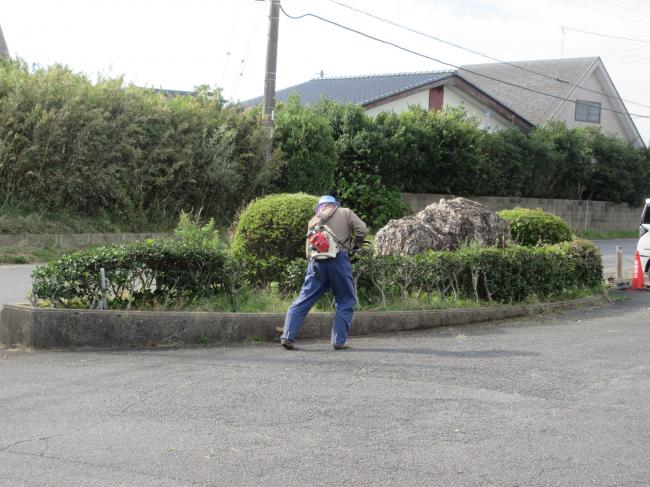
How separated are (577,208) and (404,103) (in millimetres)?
8389

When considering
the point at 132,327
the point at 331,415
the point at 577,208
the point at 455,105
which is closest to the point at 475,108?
the point at 455,105

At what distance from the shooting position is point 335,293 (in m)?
8.59

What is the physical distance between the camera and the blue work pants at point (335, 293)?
8422 millimetres

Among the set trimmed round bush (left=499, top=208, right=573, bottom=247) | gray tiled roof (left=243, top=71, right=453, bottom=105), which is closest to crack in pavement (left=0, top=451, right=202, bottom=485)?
trimmed round bush (left=499, top=208, right=573, bottom=247)

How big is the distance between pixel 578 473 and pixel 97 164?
48.0ft

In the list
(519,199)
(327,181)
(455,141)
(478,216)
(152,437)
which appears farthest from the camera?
(519,199)

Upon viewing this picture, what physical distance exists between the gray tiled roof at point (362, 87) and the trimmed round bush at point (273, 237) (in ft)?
59.6

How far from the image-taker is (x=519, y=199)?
2880cm

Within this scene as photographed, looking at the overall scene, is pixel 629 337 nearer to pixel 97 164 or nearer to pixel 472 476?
pixel 472 476

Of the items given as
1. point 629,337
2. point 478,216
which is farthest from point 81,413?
point 478,216

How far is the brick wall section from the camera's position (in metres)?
26.1

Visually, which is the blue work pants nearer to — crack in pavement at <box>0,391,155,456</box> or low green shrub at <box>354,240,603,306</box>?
low green shrub at <box>354,240,603,306</box>

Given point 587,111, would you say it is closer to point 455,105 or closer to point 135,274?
point 455,105

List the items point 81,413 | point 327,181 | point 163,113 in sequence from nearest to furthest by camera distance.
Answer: point 81,413, point 163,113, point 327,181
